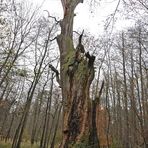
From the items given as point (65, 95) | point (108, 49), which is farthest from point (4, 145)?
point (65, 95)

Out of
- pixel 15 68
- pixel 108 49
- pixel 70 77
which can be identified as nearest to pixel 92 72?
pixel 70 77

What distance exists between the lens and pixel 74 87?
6531mm

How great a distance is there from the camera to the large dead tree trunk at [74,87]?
6.14 metres

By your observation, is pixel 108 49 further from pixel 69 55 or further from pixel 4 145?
pixel 69 55

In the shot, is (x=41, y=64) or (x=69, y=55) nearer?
(x=69, y=55)

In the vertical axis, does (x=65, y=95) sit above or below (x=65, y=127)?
above

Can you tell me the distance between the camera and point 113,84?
1458 inches

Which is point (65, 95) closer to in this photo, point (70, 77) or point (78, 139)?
point (70, 77)

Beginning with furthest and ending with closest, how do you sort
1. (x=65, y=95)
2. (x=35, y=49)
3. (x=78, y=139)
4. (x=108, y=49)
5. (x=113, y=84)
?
(x=113, y=84) → (x=108, y=49) → (x=35, y=49) → (x=65, y=95) → (x=78, y=139)

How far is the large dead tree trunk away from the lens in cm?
614

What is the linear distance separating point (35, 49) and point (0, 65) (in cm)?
777

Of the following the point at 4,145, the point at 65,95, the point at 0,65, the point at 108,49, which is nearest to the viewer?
the point at 65,95

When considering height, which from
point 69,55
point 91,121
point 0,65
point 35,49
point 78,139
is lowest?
point 78,139

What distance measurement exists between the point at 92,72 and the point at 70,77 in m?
0.59
